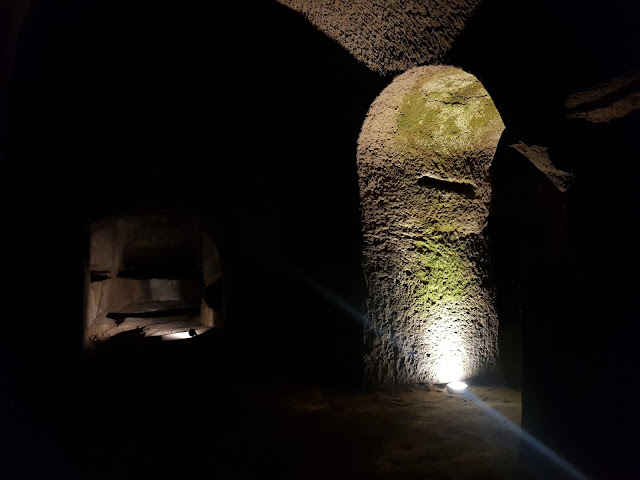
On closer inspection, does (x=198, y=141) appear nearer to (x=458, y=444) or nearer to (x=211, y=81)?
(x=211, y=81)

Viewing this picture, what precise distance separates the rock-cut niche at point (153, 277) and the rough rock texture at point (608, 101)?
6.24 meters

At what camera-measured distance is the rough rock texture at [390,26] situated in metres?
2.63

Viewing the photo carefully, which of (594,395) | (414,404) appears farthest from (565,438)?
(414,404)

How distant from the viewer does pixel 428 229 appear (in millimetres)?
3621

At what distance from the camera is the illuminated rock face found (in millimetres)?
3346

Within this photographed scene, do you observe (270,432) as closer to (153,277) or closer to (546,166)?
(546,166)

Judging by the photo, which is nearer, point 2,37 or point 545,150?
point 545,150

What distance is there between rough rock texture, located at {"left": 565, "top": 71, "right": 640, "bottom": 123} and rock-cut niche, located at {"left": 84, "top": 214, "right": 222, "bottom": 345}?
624 cm

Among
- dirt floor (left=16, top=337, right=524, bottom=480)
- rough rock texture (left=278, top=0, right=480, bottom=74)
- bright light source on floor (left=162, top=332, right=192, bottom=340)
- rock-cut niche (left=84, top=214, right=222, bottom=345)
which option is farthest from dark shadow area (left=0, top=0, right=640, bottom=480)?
rock-cut niche (left=84, top=214, right=222, bottom=345)

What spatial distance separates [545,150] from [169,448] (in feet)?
7.94

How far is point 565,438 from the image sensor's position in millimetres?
1713

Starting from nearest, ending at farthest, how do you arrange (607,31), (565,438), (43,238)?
(607,31) < (565,438) < (43,238)

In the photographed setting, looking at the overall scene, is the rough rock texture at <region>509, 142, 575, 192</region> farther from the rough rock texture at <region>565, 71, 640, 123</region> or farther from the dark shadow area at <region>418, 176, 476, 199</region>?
the dark shadow area at <region>418, 176, 476, 199</region>

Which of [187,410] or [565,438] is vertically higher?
[565,438]
